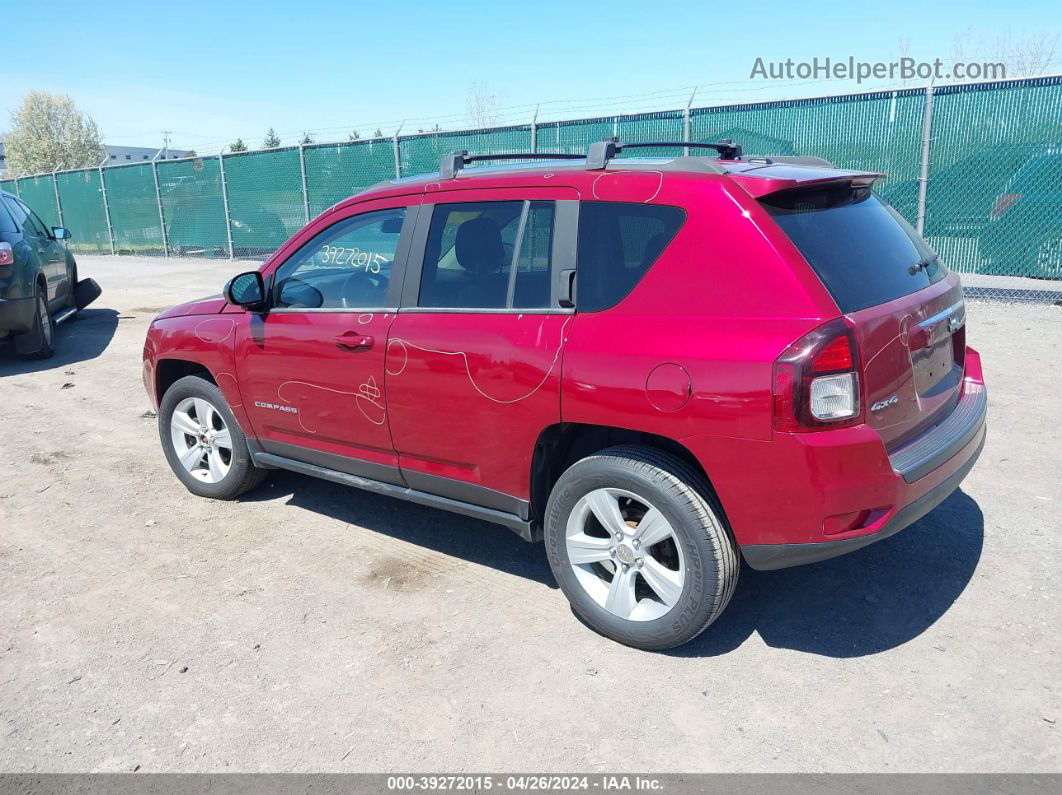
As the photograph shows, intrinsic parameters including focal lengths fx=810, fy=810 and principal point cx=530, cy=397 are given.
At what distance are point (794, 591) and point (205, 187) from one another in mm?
18307

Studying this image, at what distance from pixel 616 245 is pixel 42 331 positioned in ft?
26.8

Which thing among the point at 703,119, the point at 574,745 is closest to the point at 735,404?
the point at 574,745

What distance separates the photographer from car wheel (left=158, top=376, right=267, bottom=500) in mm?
4742

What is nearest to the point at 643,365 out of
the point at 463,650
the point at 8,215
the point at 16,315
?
the point at 463,650

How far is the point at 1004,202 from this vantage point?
9.66 m

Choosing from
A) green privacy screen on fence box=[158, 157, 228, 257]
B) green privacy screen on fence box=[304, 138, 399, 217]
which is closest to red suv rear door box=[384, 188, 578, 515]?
green privacy screen on fence box=[304, 138, 399, 217]

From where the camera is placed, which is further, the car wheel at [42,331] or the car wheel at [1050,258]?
the car wheel at [1050,258]

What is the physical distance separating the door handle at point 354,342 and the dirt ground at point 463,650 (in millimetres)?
1100

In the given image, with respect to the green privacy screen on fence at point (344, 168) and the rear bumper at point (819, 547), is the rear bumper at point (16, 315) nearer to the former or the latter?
the green privacy screen on fence at point (344, 168)

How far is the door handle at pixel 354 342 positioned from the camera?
3.83 m

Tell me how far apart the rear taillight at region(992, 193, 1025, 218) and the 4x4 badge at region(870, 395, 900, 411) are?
8268mm

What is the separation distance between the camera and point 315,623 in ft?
11.7

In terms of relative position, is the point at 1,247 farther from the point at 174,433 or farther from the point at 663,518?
the point at 663,518

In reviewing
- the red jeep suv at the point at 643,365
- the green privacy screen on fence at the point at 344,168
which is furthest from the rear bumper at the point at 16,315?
the green privacy screen on fence at the point at 344,168
